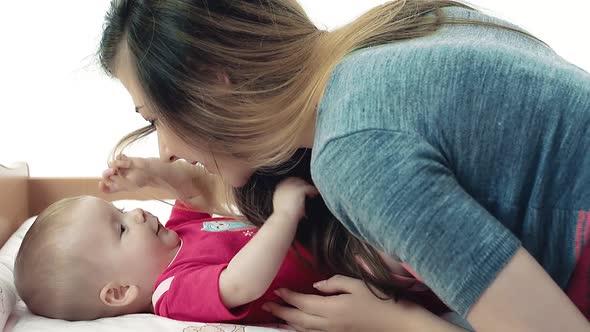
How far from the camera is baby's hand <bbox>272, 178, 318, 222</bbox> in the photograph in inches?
38.5

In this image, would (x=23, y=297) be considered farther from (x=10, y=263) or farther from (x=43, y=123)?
(x=43, y=123)

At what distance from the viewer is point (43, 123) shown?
6.57 feet

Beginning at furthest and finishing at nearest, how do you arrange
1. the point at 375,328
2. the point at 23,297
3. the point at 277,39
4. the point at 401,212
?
the point at 23,297, the point at 375,328, the point at 277,39, the point at 401,212

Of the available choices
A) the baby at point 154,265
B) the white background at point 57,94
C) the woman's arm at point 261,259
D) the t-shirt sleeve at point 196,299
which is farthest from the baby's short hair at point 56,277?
the white background at point 57,94

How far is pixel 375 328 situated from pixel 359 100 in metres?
0.39

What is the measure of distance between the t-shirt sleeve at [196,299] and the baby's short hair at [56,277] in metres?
0.11

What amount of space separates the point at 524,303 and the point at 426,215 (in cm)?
12

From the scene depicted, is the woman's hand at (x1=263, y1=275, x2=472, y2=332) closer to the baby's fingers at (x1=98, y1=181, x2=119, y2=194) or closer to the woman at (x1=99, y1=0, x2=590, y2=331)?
the woman at (x1=99, y1=0, x2=590, y2=331)

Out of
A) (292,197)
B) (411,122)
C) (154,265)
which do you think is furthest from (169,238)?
(411,122)

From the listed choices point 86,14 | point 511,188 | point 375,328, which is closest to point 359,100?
point 511,188

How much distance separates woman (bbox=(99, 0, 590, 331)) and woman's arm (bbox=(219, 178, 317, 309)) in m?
0.11

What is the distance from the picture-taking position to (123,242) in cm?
110

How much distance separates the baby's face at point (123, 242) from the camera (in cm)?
107

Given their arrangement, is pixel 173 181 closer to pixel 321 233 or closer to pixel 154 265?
pixel 154 265
